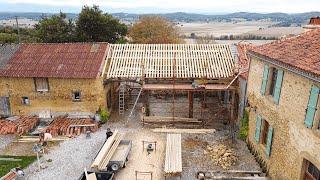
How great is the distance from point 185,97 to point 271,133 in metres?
14.8

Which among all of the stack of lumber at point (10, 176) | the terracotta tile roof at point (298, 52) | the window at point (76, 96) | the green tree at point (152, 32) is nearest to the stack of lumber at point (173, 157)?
the terracotta tile roof at point (298, 52)

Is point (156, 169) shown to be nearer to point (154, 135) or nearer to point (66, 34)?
point (154, 135)

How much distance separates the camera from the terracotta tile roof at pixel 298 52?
12622mm

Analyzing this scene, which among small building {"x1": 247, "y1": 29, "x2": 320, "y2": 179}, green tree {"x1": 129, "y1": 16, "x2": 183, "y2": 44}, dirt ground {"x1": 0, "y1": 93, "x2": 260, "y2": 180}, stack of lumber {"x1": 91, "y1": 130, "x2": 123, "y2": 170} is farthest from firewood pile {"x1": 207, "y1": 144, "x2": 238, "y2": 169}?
green tree {"x1": 129, "y1": 16, "x2": 183, "y2": 44}

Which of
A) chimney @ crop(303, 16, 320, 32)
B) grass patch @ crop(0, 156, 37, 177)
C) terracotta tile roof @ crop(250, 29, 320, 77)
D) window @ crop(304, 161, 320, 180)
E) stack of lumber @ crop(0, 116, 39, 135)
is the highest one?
chimney @ crop(303, 16, 320, 32)

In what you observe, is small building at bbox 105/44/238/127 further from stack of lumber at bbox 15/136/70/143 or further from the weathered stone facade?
the weathered stone facade

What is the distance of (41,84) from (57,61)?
2.27 metres

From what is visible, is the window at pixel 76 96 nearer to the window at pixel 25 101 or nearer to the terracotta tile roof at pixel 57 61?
the terracotta tile roof at pixel 57 61

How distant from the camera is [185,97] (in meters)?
30.3

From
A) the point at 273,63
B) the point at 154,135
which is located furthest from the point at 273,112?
the point at 154,135

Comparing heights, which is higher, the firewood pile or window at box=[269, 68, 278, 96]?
window at box=[269, 68, 278, 96]

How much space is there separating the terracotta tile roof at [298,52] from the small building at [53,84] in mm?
12452

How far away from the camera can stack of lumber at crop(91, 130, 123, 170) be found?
641 inches

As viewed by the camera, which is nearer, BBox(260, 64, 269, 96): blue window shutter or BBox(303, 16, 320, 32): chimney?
BBox(260, 64, 269, 96): blue window shutter
